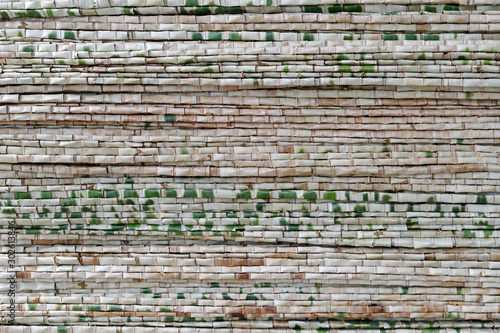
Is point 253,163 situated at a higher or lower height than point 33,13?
lower

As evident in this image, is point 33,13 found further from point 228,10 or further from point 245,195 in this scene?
point 245,195

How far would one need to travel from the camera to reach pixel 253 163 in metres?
0.61

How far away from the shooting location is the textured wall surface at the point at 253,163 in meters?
0.60

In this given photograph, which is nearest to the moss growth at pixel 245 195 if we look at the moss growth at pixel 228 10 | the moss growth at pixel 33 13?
the moss growth at pixel 228 10

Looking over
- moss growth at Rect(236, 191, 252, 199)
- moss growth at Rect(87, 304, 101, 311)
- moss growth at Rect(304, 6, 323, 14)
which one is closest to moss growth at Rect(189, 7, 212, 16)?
moss growth at Rect(304, 6, 323, 14)

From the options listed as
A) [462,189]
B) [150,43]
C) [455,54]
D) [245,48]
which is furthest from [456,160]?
[150,43]

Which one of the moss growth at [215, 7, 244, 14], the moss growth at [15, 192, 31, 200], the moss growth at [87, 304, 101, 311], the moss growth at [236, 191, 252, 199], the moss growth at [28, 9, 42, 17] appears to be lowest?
the moss growth at [87, 304, 101, 311]

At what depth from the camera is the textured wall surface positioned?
0.60 meters

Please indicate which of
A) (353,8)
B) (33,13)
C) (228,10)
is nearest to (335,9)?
(353,8)

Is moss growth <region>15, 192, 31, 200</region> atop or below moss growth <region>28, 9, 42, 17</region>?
below

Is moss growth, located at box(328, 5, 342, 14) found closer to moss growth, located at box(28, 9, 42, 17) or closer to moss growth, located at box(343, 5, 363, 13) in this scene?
moss growth, located at box(343, 5, 363, 13)

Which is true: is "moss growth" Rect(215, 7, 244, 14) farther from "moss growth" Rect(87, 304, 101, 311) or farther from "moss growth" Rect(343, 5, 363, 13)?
"moss growth" Rect(87, 304, 101, 311)

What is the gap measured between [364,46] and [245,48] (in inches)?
7.0

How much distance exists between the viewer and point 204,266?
24.6 inches
